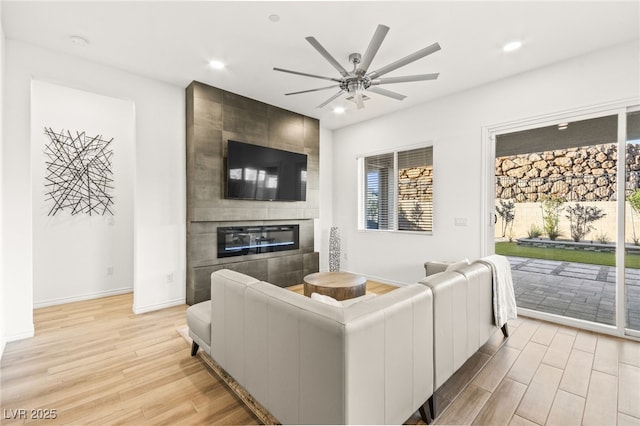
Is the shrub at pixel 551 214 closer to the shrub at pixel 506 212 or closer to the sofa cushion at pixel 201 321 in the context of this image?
the shrub at pixel 506 212

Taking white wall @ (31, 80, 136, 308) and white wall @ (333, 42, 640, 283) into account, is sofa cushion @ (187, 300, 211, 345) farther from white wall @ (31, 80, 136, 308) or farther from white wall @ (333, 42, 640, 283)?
white wall @ (333, 42, 640, 283)

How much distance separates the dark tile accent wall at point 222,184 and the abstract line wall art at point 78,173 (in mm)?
1516

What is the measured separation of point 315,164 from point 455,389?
394 centimetres

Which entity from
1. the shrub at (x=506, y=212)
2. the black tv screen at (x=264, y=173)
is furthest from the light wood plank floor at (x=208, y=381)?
the black tv screen at (x=264, y=173)

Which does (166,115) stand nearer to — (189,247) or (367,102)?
(189,247)

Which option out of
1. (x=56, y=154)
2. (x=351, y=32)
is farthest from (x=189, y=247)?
(x=351, y=32)

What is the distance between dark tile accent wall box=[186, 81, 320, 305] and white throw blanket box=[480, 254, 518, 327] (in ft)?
9.95

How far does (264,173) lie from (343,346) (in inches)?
136

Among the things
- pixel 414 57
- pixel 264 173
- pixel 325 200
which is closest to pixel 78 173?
pixel 264 173

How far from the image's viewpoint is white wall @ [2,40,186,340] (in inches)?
106

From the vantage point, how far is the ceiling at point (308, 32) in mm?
2295

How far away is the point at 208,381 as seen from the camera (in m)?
2.06

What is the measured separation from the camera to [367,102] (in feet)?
14.1

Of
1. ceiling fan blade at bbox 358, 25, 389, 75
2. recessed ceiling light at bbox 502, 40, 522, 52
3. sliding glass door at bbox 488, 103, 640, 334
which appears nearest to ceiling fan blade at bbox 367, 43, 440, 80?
ceiling fan blade at bbox 358, 25, 389, 75
